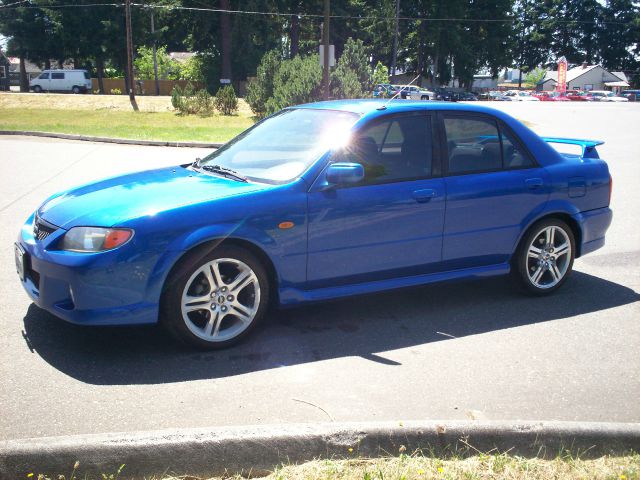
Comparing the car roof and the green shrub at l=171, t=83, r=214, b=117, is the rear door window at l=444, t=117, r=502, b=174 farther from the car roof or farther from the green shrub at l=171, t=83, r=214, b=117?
the green shrub at l=171, t=83, r=214, b=117

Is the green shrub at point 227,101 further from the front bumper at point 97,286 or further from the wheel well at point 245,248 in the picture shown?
the front bumper at point 97,286

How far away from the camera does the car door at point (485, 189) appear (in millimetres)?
5254

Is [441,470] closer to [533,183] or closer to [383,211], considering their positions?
[383,211]

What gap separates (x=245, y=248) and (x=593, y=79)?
4359 inches

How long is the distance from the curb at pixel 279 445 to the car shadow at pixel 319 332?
1.08 meters

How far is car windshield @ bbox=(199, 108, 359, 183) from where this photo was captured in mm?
4879

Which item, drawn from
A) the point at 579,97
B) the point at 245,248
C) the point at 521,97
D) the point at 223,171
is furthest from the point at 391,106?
the point at 579,97

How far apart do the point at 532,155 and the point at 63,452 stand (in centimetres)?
422

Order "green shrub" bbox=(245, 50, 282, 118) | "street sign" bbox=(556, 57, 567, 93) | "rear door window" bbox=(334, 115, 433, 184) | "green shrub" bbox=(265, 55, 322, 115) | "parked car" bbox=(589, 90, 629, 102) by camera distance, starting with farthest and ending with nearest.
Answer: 1. "street sign" bbox=(556, 57, 567, 93)
2. "parked car" bbox=(589, 90, 629, 102)
3. "green shrub" bbox=(245, 50, 282, 118)
4. "green shrub" bbox=(265, 55, 322, 115)
5. "rear door window" bbox=(334, 115, 433, 184)

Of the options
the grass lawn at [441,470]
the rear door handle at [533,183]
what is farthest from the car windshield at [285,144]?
the grass lawn at [441,470]

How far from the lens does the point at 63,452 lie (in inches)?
116

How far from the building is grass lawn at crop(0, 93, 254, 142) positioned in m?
77.4

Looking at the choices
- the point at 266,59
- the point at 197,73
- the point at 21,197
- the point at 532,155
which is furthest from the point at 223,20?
the point at 532,155

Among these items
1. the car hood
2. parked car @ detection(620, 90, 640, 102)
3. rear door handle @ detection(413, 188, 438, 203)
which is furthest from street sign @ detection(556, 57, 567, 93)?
the car hood
